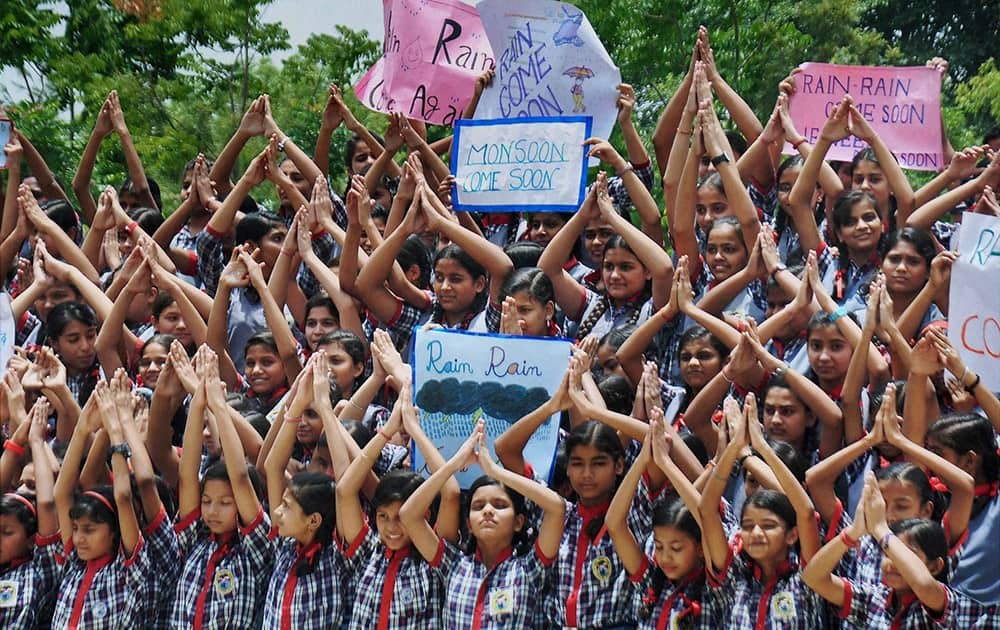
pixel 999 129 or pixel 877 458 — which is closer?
pixel 877 458

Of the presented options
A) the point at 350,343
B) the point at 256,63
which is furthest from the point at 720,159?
the point at 256,63

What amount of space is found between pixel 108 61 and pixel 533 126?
9.07m

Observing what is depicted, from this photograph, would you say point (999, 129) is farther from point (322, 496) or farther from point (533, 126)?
point (322, 496)

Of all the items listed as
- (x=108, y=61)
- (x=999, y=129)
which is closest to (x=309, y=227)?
(x=999, y=129)

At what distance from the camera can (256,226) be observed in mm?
8398

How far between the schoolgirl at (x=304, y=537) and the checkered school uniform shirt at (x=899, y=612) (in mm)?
2011

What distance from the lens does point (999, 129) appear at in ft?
27.7

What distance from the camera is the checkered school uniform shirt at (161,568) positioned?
663cm

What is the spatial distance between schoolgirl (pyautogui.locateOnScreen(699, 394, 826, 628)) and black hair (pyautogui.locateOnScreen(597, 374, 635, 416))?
0.87m

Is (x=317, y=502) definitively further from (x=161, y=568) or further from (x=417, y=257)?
(x=417, y=257)

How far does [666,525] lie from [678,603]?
11.3 inches

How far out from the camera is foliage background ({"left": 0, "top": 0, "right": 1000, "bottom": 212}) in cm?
1289

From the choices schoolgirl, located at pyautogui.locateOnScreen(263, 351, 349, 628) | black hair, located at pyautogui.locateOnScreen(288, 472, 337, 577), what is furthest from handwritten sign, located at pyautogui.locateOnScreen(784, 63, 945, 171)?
black hair, located at pyautogui.locateOnScreen(288, 472, 337, 577)

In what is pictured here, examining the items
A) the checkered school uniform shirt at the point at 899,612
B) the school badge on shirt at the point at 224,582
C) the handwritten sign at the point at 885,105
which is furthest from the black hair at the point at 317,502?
the handwritten sign at the point at 885,105
